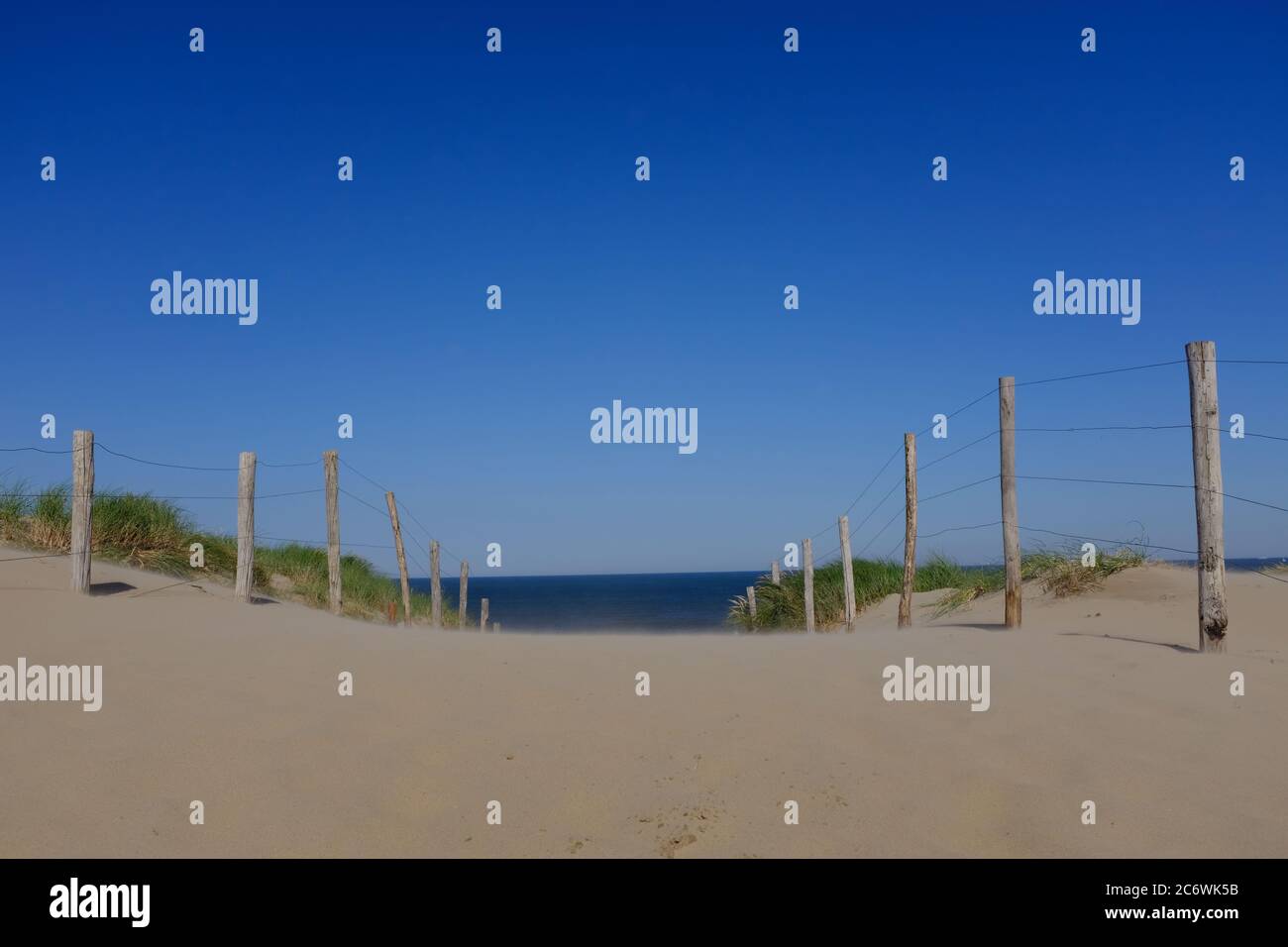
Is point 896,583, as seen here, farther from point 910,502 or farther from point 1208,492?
point 1208,492

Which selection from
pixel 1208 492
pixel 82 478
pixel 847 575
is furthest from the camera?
pixel 847 575

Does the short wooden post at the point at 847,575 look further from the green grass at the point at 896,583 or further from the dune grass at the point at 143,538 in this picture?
the dune grass at the point at 143,538

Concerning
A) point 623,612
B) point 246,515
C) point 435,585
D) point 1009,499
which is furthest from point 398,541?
point 623,612

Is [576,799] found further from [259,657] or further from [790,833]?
[259,657]

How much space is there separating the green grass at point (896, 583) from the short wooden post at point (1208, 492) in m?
6.34

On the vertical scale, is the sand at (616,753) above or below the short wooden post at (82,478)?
below

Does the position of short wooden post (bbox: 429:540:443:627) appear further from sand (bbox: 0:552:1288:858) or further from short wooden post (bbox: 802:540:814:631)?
sand (bbox: 0:552:1288:858)

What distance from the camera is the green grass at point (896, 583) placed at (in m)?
13.7

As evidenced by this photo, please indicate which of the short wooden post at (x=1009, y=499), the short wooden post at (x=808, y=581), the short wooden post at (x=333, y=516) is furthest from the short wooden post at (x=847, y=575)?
the short wooden post at (x=333, y=516)

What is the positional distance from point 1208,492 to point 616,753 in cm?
566

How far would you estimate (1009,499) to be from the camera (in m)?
9.99

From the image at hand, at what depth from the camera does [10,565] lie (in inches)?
387

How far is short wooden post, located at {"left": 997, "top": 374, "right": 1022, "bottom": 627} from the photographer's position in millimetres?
9695
